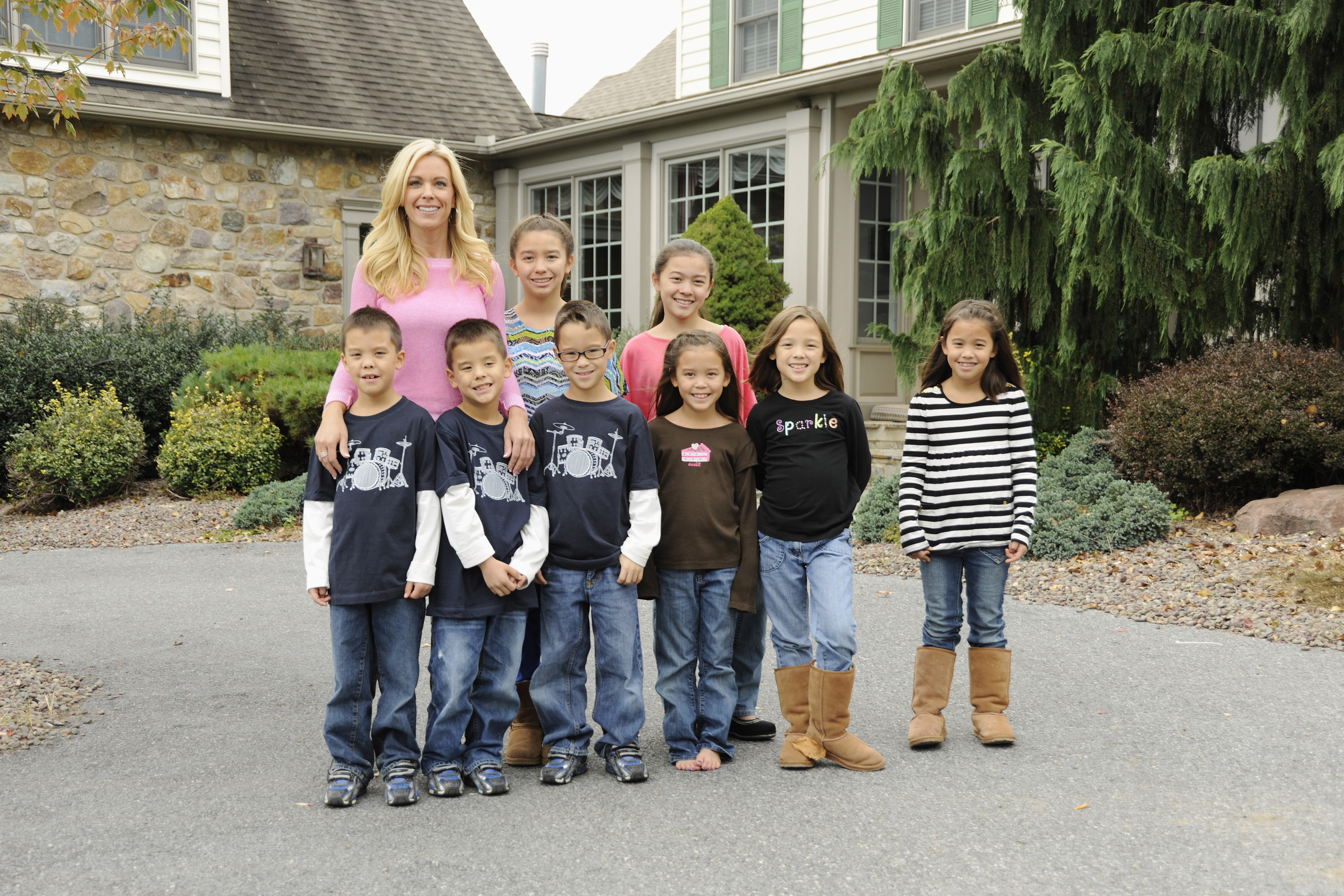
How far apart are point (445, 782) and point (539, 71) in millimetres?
25476

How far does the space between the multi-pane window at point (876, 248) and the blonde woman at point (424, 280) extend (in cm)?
841

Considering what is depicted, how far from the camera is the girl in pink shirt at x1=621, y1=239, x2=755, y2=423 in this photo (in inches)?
152

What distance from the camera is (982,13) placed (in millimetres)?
10727

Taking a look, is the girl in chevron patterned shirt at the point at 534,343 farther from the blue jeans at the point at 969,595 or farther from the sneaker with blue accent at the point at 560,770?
the blue jeans at the point at 969,595

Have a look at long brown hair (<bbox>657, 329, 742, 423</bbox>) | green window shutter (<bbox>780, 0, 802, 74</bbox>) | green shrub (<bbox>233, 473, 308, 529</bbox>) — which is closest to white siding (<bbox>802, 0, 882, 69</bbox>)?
green window shutter (<bbox>780, 0, 802, 74</bbox>)

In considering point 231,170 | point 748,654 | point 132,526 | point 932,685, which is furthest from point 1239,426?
point 231,170

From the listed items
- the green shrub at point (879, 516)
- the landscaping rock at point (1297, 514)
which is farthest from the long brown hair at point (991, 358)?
the landscaping rock at point (1297, 514)

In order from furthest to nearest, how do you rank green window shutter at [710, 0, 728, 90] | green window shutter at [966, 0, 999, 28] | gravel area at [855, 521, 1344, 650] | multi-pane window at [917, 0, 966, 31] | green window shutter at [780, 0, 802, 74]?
green window shutter at [710, 0, 728, 90]
green window shutter at [780, 0, 802, 74]
multi-pane window at [917, 0, 966, 31]
green window shutter at [966, 0, 999, 28]
gravel area at [855, 521, 1344, 650]

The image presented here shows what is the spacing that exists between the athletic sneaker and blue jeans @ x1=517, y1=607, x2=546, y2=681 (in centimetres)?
59

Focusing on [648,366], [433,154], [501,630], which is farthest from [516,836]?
[433,154]

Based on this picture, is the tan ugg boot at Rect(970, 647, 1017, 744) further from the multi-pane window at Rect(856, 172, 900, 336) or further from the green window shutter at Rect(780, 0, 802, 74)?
the green window shutter at Rect(780, 0, 802, 74)

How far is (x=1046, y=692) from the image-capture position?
→ 4492mm

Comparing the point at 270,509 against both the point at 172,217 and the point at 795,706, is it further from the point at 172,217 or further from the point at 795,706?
the point at 795,706

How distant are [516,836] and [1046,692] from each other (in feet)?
7.65
